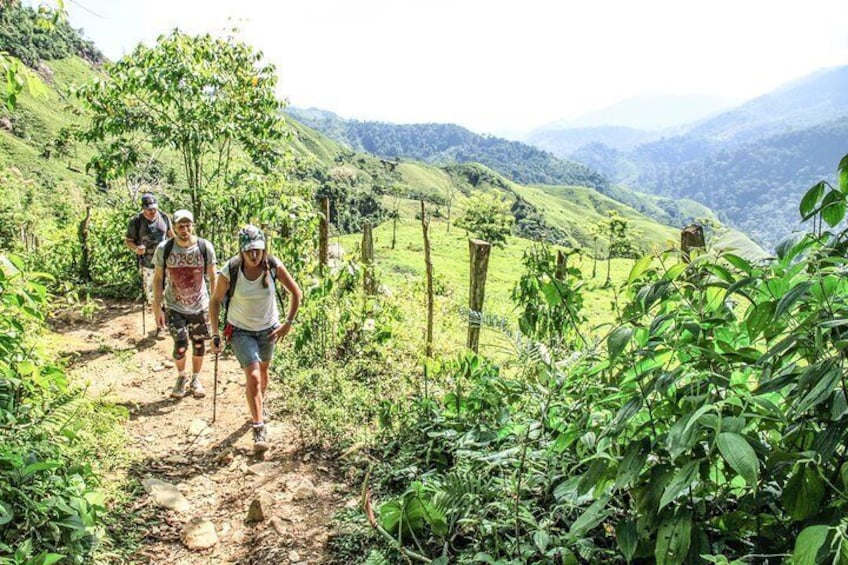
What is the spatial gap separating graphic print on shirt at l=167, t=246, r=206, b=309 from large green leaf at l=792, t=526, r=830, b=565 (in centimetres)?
589

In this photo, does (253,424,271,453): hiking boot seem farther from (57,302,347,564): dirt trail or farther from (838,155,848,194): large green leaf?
(838,155,848,194): large green leaf

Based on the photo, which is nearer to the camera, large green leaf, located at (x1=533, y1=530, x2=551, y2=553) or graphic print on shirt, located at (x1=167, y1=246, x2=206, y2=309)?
large green leaf, located at (x1=533, y1=530, x2=551, y2=553)

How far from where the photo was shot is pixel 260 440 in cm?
507

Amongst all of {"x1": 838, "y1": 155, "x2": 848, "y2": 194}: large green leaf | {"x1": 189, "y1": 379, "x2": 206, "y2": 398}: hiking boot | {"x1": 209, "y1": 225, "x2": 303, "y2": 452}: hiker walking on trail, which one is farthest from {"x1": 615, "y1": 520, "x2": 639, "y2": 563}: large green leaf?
{"x1": 189, "y1": 379, "x2": 206, "y2": 398}: hiking boot

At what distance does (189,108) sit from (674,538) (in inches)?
354

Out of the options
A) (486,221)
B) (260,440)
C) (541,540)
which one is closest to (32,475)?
(260,440)

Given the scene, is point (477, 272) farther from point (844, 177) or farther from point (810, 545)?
point (810, 545)

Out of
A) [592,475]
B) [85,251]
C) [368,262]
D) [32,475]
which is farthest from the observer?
[85,251]

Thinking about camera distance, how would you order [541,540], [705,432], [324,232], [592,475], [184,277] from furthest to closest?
[324,232] → [184,277] → [541,540] → [592,475] → [705,432]

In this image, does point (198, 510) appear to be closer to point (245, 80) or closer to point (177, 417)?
point (177, 417)

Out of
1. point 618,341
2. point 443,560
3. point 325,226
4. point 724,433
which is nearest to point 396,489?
point 443,560

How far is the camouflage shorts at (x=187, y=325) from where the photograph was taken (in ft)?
20.0

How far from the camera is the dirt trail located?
375 cm

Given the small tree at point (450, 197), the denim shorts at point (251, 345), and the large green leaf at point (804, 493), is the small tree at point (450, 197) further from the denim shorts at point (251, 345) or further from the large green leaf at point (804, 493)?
the large green leaf at point (804, 493)
